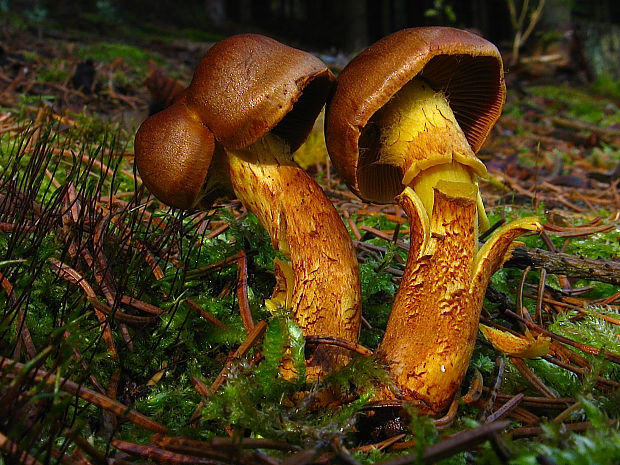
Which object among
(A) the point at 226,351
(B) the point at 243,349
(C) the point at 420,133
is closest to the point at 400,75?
(C) the point at 420,133

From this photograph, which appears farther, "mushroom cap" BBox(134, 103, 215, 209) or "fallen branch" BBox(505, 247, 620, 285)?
"fallen branch" BBox(505, 247, 620, 285)

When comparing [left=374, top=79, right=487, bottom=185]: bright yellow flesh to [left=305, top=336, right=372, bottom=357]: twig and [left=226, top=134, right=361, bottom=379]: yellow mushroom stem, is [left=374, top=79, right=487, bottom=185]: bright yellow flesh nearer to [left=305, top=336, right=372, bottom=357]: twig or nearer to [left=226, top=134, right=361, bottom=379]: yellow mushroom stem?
[left=226, top=134, right=361, bottom=379]: yellow mushroom stem

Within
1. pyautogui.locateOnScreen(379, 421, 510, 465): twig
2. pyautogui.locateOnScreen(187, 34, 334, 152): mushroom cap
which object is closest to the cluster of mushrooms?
pyautogui.locateOnScreen(187, 34, 334, 152): mushroom cap

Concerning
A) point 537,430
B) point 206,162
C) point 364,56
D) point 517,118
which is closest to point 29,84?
point 206,162

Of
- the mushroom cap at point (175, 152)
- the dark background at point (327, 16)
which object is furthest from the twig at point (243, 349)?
the dark background at point (327, 16)

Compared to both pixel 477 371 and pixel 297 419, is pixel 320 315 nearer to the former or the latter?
pixel 297 419

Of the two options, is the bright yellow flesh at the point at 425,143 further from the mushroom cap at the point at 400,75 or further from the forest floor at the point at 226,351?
the forest floor at the point at 226,351

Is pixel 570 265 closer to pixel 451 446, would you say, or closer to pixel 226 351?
pixel 451 446
